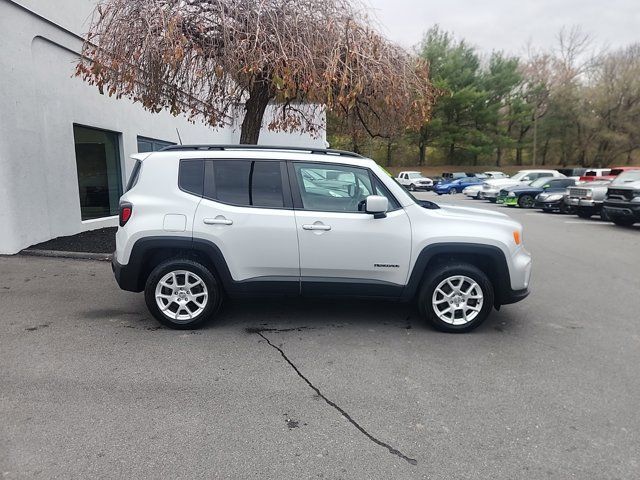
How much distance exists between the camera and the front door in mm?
4320

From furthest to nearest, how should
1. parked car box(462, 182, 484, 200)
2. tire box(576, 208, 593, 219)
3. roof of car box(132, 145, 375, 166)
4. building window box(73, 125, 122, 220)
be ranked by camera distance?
1. parked car box(462, 182, 484, 200)
2. tire box(576, 208, 593, 219)
3. building window box(73, 125, 122, 220)
4. roof of car box(132, 145, 375, 166)

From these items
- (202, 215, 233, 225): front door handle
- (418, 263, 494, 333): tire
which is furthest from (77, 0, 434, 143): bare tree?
(418, 263, 494, 333): tire

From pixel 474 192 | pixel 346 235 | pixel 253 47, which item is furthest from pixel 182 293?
pixel 474 192

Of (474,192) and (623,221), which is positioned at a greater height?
(474,192)

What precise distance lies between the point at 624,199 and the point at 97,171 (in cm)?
1391

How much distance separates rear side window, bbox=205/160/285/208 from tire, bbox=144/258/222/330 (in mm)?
770

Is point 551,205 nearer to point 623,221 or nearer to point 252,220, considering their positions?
point 623,221

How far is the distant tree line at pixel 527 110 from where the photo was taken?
144ft

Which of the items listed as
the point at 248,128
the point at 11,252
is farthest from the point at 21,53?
the point at 248,128

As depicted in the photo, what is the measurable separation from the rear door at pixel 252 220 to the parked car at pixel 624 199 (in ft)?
38.4

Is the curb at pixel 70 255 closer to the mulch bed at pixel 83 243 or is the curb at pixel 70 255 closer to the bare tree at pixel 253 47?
the mulch bed at pixel 83 243

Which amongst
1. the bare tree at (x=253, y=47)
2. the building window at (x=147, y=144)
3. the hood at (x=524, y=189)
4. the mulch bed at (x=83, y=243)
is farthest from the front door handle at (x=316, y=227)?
the hood at (x=524, y=189)

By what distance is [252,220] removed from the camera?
4312 millimetres

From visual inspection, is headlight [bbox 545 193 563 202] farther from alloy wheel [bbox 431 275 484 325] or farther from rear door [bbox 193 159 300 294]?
rear door [bbox 193 159 300 294]
